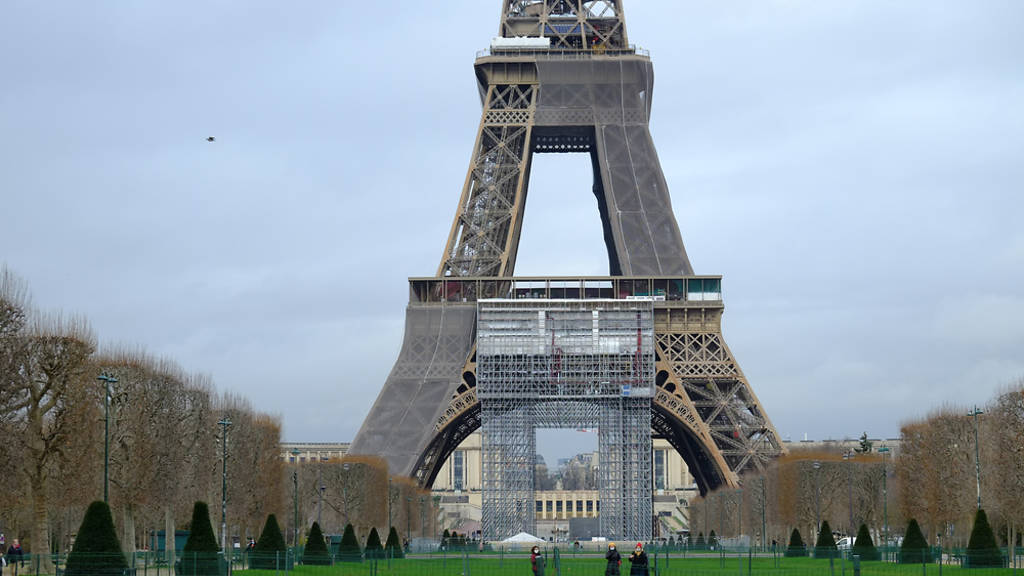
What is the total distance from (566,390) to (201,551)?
4225cm

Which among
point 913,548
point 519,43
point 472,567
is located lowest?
point 472,567

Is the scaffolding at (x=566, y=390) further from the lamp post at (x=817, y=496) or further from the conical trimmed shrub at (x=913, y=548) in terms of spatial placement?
the conical trimmed shrub at (x=913, y=548)

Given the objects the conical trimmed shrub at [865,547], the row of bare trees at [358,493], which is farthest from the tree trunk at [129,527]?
the conical trimmed shrub at [865,547]

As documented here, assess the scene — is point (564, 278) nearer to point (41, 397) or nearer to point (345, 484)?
point (345, 484)

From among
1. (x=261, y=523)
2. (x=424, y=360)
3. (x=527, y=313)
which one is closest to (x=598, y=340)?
(x=527, y=313)

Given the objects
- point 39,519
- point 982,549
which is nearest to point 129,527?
point 39,519

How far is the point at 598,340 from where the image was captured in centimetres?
8206

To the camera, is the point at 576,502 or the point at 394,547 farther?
the point at 576,502

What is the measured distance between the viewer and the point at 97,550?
36094 millimetres

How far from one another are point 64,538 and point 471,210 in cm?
2943

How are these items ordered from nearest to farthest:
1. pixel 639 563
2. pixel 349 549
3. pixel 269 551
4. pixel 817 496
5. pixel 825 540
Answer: pixel 639 563
pixel 269 551
pixel 349 549
pixel 825 540
pixel 817 496

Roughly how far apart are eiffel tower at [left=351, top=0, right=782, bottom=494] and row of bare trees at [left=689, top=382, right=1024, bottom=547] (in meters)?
2.50

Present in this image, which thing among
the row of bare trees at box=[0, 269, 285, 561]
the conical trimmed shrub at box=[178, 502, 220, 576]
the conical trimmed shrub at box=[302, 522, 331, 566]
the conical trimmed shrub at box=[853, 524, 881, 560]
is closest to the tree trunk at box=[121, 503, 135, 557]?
the row of bare trees at box=[0, 269, 285, 561]

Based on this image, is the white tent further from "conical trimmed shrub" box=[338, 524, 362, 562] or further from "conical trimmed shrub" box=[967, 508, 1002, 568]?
"conical trimmed shrub" box=[967, 508, 1002, 568]
